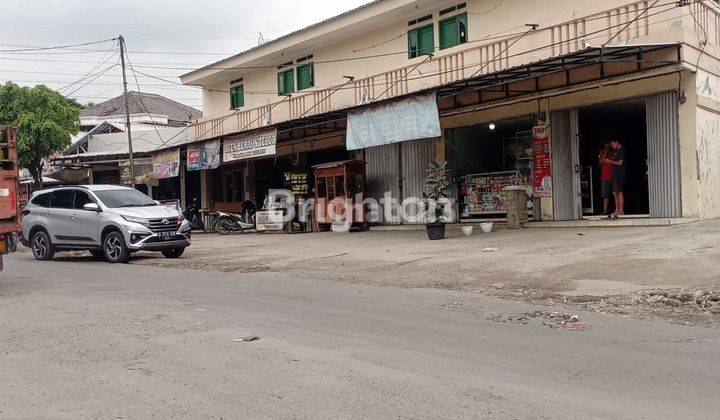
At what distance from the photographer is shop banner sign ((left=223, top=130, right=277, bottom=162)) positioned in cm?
2033

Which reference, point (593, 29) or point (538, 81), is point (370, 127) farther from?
point (593, 29)

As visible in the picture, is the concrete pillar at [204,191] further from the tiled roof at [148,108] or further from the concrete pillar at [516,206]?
the tiled roof at [148,108]

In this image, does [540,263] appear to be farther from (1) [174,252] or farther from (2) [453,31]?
(2) [453,31]

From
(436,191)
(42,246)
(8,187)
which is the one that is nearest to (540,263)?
(436,191)

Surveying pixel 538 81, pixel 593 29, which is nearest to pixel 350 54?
pixel 538 81

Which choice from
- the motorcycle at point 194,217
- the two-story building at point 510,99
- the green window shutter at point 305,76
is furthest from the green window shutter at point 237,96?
the motorcycle at point 194,217

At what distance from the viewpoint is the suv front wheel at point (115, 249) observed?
1427 cm

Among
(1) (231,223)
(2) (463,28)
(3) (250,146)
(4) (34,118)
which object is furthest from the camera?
(4) (34,118)

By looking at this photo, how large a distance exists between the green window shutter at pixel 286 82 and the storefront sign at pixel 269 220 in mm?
5042

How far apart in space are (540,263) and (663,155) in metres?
5.29

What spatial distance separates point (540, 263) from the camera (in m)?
10.8

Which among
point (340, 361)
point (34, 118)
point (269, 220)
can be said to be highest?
point (34, 118)

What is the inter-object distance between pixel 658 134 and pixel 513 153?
4.83 m

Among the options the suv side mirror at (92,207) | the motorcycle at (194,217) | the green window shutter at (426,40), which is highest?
the green window shutter at (426,40)
